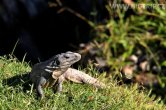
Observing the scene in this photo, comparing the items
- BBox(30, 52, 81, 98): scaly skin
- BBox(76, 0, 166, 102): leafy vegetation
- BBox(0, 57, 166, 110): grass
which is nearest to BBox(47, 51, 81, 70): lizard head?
BBox(30, 52, 81, 98): scaly skin

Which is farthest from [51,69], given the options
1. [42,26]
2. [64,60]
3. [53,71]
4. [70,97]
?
[42,26]

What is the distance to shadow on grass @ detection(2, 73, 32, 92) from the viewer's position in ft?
22.1

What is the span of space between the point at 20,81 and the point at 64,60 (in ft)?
2.13

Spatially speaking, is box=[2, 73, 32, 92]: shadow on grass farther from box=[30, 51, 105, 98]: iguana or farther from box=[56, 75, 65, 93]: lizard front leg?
box=[56, 75, 65, 93]: lizard front leg

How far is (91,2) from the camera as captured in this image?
11164 millimetres

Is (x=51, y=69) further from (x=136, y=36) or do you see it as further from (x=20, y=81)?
(x=136, y=36)

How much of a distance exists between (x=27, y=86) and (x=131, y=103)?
1.14 meters

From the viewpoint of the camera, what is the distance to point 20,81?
6820 mm

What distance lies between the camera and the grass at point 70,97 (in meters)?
6.40

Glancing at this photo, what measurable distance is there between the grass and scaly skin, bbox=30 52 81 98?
0.10 meters

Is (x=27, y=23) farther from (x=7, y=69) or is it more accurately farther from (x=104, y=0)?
(x=7, y=69)

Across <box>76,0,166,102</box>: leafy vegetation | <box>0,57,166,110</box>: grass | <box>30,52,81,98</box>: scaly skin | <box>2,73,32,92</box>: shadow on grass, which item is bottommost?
<box>76,0,166,102</box>: leafy vegetation

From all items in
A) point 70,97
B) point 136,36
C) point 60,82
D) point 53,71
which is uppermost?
point 53,71

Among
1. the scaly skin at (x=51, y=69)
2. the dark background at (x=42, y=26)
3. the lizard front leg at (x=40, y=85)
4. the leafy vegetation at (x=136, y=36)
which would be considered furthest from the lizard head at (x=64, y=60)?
the dark background at (x=42, y=26)
